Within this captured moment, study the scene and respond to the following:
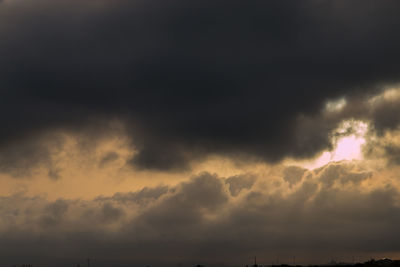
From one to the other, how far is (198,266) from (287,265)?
28.1m

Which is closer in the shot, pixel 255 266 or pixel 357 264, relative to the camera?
pixel 357 264

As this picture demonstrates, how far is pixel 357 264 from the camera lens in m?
172

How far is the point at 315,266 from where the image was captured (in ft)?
573

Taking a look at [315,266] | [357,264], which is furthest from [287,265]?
[357,264]

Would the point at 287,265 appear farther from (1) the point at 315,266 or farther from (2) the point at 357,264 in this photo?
(2) the point at 357,264

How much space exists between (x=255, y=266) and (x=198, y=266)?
17880 mm

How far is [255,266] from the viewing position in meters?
186

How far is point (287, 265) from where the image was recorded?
181 metres

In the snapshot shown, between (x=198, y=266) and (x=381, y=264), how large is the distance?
180 ft

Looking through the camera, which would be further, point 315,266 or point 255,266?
point 255,266

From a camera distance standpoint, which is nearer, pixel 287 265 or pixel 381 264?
pixel 381 264

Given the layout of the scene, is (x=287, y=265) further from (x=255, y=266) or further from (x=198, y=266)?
(x=198, y=266)

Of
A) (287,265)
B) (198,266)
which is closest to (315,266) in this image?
(287,265)

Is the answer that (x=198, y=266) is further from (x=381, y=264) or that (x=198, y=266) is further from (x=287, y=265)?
(x=381, y=264)
